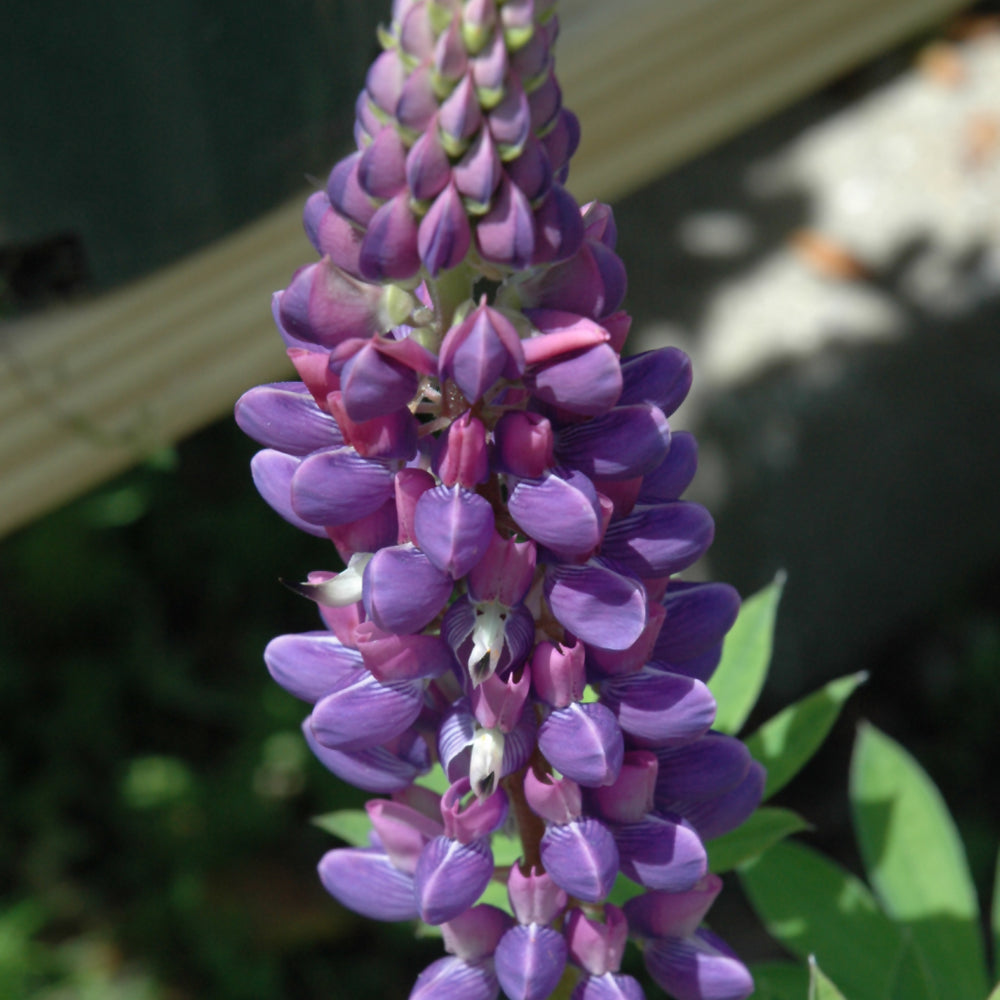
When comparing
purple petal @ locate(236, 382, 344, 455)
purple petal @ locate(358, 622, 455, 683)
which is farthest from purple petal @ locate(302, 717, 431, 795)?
purple petal @ locate(236, 382, 344, 455)

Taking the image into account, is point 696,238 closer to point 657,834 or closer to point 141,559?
point 141,559

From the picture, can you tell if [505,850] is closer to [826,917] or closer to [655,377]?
[826,917]

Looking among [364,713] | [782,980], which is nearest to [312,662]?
[364,713]

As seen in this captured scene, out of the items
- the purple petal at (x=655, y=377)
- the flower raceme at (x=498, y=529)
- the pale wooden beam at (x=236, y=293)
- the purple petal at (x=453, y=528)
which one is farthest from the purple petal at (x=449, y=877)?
the pale wooden beam at (x=236, y=293)

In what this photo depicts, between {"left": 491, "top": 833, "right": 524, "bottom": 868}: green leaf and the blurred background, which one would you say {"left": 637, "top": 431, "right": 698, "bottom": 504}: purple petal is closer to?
{"left": 491, "top": 833, "right": 524, "bottom": 868}: green leaf

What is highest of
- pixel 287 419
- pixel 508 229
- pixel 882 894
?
pixel 508 229

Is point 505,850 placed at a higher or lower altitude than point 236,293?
lower
